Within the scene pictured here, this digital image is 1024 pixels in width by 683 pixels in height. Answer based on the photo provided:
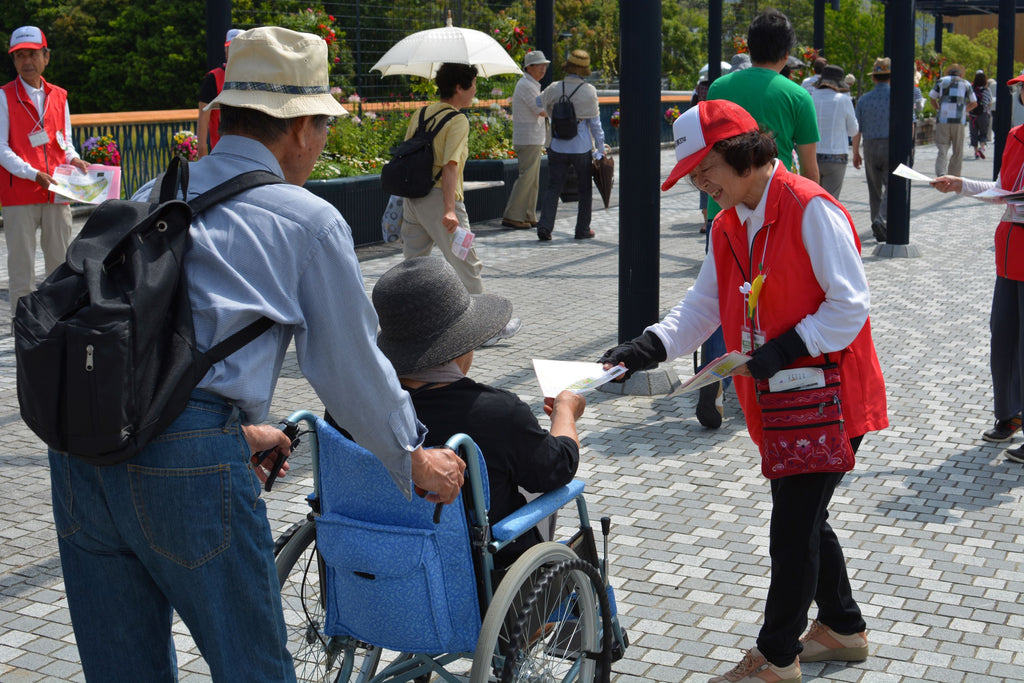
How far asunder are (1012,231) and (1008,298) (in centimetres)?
43

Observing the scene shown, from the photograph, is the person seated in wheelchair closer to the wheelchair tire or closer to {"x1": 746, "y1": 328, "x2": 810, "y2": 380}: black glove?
the wheelchair tire

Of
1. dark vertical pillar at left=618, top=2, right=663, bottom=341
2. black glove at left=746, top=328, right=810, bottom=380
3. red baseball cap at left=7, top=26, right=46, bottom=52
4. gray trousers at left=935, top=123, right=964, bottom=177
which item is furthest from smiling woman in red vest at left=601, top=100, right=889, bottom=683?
gray trousers at left=935, top=123, right=964, bottom=177

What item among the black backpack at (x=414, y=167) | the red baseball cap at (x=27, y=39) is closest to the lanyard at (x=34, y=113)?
the red baseball cap at (x=27, y=39)

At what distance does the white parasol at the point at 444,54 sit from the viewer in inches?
426

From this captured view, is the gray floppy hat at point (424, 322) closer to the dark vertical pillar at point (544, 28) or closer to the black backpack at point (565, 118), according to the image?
the black backpack at point (565, 118)

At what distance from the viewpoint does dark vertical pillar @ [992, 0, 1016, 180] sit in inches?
776

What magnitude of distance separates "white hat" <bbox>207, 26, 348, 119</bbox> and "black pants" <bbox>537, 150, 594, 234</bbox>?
10.4 m

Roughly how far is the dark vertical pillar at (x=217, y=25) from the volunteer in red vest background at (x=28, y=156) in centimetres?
120

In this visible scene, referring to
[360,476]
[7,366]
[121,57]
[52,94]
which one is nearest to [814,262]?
[360,476]

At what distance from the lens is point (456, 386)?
3098 mm

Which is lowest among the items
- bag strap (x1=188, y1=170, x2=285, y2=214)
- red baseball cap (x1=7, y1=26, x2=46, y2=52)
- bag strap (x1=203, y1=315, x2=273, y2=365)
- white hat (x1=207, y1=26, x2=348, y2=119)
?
bag strap (x1=203, y1=315, x2=273, y2=365)

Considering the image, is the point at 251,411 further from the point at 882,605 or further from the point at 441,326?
the point at 882,605

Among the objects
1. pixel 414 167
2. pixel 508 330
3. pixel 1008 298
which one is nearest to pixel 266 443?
pixel 508 330

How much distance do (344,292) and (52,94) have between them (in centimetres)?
696
